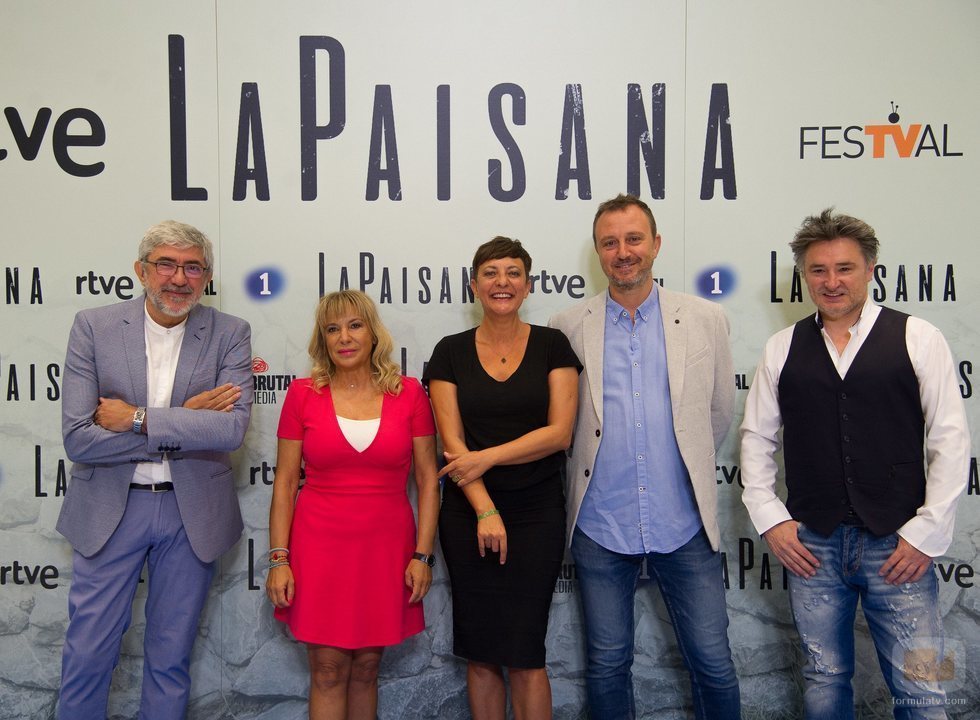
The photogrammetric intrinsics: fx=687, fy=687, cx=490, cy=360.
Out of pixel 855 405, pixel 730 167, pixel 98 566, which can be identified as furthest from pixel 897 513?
pixel 98 566

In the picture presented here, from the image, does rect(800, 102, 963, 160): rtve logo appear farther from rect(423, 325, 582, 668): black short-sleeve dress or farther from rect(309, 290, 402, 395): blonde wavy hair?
rect(309, 290, 402, 395): blonde wavy hair

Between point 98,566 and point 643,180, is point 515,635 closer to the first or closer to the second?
point 98,566

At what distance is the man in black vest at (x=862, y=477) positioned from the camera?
2.06 m

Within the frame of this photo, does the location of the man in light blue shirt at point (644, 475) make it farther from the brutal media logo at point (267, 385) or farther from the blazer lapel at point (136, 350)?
the blazer lapel at point (136, 350)

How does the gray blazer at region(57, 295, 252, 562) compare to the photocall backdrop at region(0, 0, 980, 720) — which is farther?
the photocall backdrop at region(0, 0, 980, 720)

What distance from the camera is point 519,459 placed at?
2.22m

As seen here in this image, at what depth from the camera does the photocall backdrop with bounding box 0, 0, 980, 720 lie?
2.81 meters

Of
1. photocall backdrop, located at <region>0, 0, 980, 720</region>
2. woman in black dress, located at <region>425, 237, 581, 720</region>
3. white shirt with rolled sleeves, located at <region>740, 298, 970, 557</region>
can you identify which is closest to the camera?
white shirt with rolled sleeves, located at <region>740, 298, 970, 557</region>

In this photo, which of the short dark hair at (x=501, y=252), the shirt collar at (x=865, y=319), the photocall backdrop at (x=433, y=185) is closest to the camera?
the shirt collar at (x=865, y=319)

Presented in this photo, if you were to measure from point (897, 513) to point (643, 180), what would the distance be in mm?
Result: 1550

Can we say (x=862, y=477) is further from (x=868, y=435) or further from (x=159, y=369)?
(x=159, y=369)

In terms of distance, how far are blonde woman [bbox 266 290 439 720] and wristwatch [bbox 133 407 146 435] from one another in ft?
1.45

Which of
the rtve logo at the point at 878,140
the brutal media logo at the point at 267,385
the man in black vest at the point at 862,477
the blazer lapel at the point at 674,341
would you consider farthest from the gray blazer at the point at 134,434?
the rtve logo at the point at 878,140

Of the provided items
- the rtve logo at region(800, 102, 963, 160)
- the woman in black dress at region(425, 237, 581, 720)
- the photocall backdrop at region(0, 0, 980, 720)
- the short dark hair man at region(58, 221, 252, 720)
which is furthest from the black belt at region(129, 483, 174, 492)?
the rtve logo at region(800, 102, 963, 160)
